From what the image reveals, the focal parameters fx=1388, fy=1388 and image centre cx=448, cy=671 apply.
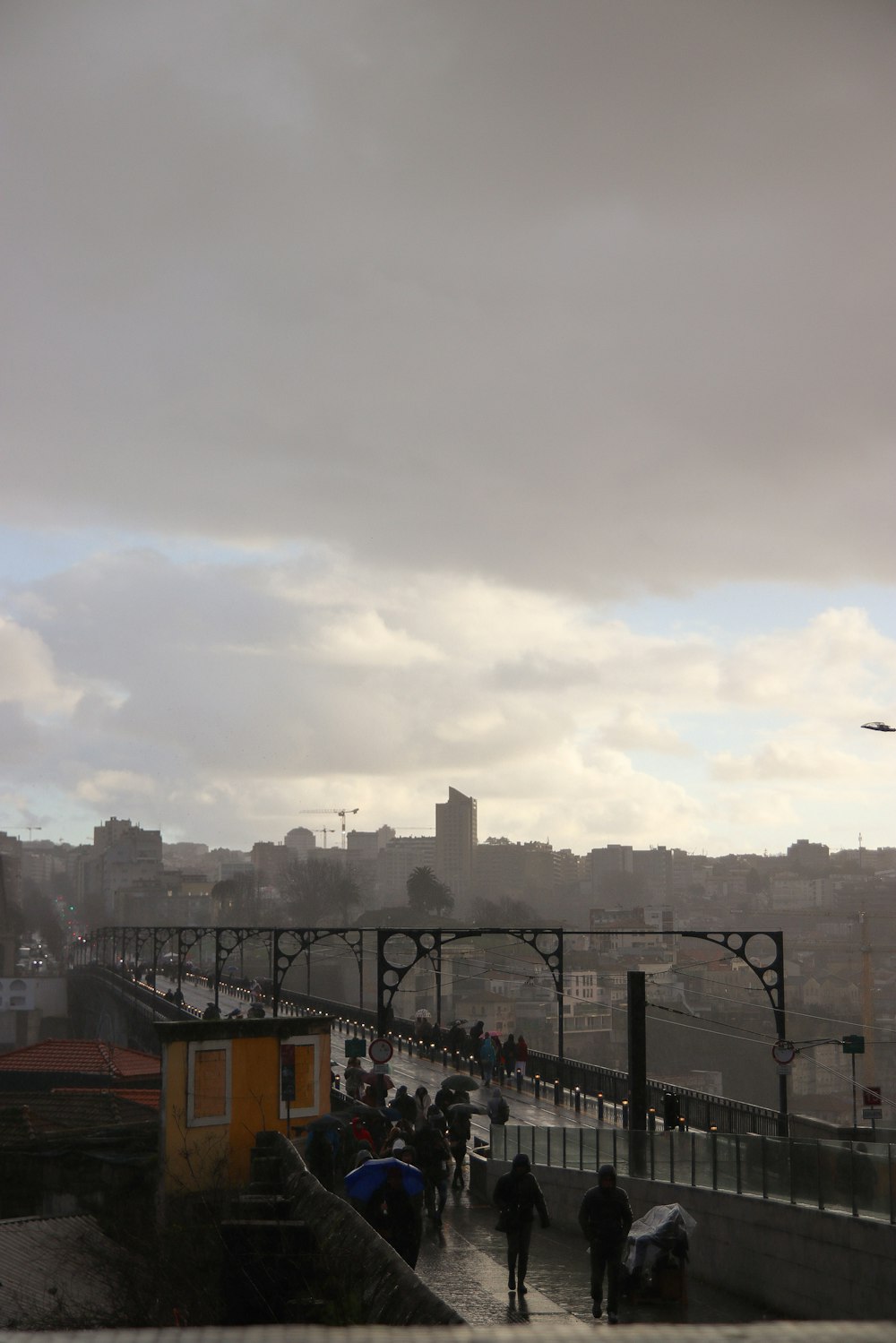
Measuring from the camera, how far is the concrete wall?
12078 millimetres

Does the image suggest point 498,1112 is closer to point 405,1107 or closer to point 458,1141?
point 405,1107

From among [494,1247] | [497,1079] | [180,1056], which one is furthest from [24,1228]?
[497,1079]

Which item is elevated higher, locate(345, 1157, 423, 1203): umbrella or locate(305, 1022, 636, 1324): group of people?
locate(345, 1157, 423, 1203): umbrella

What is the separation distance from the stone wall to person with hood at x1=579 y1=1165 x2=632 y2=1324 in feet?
6.95

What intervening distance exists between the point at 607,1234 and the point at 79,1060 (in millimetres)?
32752

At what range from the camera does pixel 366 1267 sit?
863 cm

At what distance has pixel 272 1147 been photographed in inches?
650

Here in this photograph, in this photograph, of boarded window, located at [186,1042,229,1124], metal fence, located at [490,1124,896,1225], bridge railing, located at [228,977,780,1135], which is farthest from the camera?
bridge railing, located at [228,977,780,1135]

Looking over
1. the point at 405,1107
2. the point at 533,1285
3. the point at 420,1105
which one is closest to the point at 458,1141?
the point at 405,1107

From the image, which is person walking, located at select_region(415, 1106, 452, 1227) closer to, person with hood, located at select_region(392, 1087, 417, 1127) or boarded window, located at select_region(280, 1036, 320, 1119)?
boarded window, located at select_region(280, 1036, 320, 1119)

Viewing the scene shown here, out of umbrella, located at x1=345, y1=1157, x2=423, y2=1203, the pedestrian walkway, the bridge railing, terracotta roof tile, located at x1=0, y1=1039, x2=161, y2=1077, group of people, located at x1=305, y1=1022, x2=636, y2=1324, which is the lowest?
terracotta roof tile, located at x1=0, y1=1039, x2=161, y2=1077

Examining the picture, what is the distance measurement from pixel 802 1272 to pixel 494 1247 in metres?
3.57

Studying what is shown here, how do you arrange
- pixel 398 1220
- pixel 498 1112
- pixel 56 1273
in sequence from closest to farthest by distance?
pixel 398 1220, pixel 56 1273, pixel 498 1112

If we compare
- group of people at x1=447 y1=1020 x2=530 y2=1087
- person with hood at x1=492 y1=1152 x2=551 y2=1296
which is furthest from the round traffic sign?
person with hood at x1=492 y1=1152 x2=551 y2=1296
